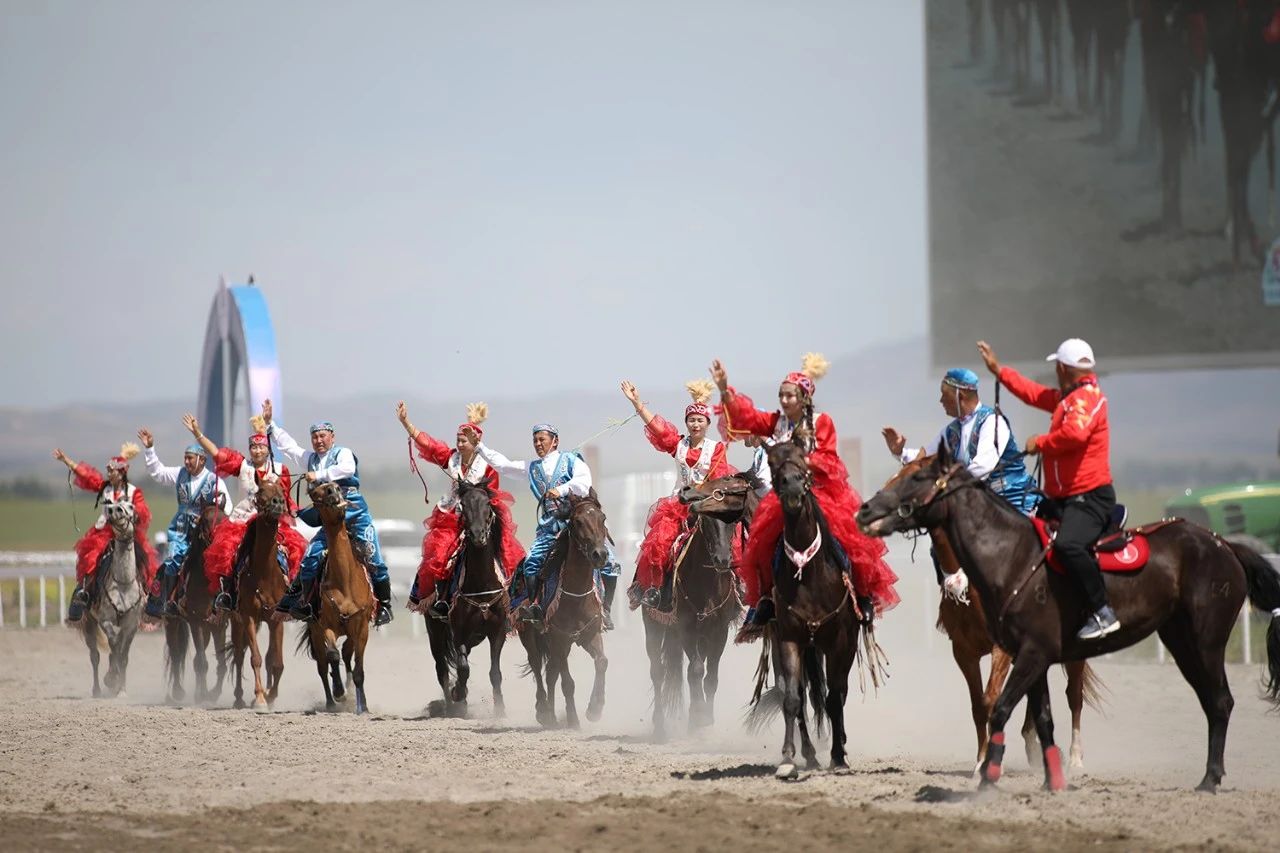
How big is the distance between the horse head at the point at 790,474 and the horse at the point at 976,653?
55cm

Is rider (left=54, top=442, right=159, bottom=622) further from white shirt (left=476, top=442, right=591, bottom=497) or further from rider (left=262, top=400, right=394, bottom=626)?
white shirt (left=476, top=442, right=591, bottom=497)

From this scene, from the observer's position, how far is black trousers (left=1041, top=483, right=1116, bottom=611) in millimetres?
9297

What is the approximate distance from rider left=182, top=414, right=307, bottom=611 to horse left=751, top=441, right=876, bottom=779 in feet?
20.3

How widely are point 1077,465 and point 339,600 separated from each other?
278 inches

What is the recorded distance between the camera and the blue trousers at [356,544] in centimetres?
1467

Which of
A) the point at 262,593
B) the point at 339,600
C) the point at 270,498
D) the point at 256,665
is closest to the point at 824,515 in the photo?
the point at 339,600

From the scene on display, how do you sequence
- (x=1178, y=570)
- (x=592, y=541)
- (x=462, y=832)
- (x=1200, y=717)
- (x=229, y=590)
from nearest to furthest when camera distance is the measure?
(x=462, y=832), (x=1178, y=570), (x=592, y=541), (x=1200, y=717), (x=229, y=590)

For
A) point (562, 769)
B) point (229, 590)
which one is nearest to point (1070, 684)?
point (562, 769)

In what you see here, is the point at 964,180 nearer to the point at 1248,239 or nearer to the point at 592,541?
the point at 1248,239

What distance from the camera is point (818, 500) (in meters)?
10.5

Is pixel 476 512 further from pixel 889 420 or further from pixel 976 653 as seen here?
pixel 889 420

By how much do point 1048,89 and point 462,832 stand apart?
16737 millimetres

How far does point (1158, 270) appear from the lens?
22.2m

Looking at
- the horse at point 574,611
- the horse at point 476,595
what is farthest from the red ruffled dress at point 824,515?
the horse at point 476,595
